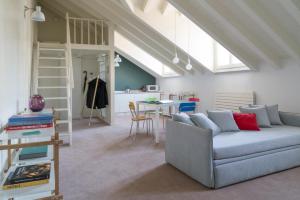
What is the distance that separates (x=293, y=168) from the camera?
3225mm

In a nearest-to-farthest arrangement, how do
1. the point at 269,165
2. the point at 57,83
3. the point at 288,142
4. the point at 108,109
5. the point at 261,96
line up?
the point at 269,165 < the point at 288,142 < the point at 261,96 < the point at 108,109 < the point at 57,83

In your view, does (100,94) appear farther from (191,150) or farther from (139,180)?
(191,150)

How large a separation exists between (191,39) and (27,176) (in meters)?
5.04

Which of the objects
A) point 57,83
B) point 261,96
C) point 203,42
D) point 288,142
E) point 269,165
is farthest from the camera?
point 57,83

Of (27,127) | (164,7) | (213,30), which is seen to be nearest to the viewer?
(27,127)

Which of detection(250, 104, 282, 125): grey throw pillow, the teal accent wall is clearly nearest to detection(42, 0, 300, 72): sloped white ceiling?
detection(250, 104, 282, 125): grey throw pillow

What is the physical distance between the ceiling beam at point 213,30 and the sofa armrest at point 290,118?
1.35 m

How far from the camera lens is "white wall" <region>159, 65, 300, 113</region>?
4320mm

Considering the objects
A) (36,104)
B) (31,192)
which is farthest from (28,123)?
(36,104)

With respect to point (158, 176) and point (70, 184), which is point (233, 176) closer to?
point (158, 176)

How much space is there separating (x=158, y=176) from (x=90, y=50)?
4.48 metres

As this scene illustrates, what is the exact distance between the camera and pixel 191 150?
287 cm

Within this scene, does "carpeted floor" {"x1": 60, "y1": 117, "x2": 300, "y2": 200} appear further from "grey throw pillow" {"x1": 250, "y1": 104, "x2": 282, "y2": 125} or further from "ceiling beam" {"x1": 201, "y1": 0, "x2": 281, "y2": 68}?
"ceiling beam" {"x1": 201, "y1": 0, "x2": 281, "y2": 68}

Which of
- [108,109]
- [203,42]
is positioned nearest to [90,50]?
[108,109]
